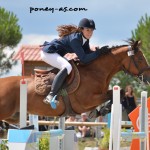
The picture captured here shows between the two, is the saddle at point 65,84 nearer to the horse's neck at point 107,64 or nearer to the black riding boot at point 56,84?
the black riding boot at point 56,84

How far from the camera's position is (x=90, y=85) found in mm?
6785

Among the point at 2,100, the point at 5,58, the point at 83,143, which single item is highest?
the point at 5,58

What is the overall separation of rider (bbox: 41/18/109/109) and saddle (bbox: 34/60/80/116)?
104 millimetres

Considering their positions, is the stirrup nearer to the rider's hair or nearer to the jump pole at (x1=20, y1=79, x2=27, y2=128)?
the rider's hair

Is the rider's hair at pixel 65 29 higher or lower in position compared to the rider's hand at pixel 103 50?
higher

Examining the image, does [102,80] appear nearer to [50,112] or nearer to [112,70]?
[112,70]

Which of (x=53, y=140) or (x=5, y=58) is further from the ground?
(x=5, y=58)

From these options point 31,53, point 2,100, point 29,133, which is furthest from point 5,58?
point 29,133

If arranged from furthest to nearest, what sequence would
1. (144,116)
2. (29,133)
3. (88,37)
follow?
(88,37) → (144,116) → (29,133)

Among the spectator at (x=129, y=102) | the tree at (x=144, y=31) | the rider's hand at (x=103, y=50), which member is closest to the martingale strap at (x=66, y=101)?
the rider's hand at (x=103, y=50)

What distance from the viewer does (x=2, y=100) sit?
714cm

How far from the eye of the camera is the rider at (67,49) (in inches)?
262

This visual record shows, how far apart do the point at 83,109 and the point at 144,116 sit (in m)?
1.03

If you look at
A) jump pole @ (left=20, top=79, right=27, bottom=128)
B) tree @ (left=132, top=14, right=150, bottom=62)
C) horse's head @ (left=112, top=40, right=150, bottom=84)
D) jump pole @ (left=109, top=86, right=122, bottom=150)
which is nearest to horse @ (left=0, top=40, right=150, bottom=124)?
horse's head @ (left=112, top=40, right=150, bottom=84)
